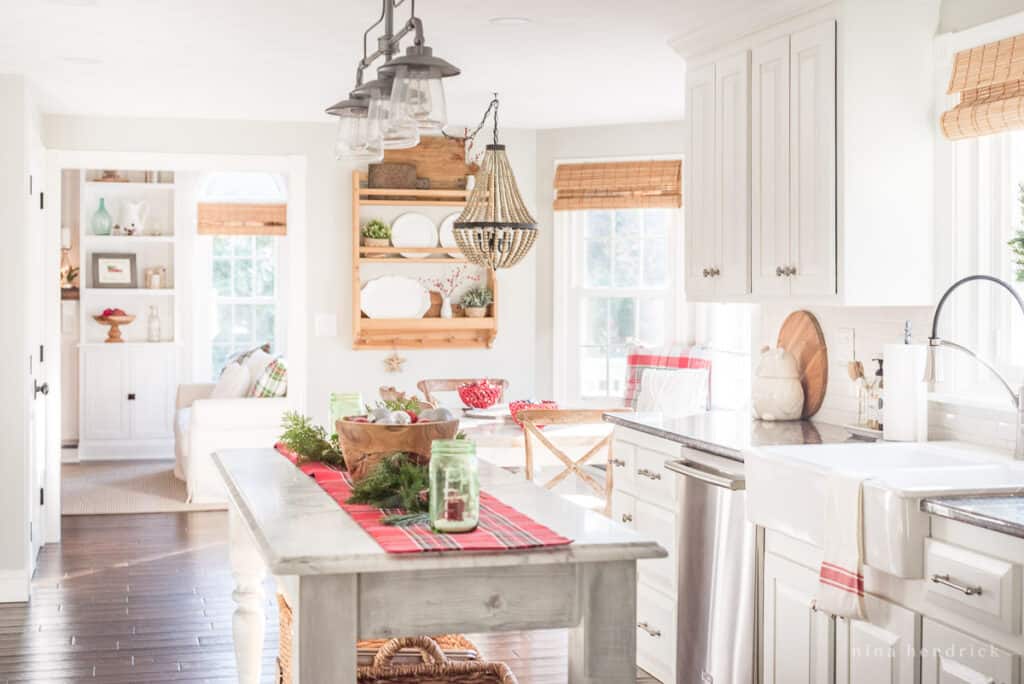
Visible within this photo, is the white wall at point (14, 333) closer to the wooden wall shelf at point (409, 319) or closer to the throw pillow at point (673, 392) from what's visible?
the wooden wall shelf at point (409, 319)

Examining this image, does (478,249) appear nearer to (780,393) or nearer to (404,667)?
(780,393)

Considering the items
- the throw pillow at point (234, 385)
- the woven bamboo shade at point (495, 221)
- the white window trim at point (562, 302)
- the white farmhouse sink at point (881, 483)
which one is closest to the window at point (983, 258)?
the white farmhouse sink at point (881, 483)

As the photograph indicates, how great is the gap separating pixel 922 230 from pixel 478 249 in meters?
2.56

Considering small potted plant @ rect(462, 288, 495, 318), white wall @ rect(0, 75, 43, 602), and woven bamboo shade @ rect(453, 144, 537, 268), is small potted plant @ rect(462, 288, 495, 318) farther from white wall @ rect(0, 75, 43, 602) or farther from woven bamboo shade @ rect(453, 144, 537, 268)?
white wall @ rect(0, 75, 43, 602)

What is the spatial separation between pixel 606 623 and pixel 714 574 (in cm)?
158

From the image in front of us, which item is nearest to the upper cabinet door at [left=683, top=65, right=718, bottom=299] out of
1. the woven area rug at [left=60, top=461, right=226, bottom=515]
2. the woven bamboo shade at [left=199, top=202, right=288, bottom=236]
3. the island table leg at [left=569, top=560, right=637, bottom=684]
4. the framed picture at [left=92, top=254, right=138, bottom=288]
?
the island table leg at [left=569, top=560, right=637, bottom=684]

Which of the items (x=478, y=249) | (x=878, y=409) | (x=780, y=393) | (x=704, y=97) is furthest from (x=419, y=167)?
(x=878, y=409)

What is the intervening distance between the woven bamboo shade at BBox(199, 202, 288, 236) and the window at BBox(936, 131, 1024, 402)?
6.98 meters

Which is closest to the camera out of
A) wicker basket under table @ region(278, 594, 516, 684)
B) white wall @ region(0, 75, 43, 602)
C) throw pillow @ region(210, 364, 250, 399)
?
wicker basket under table @ region(278, 594, 516, 684)

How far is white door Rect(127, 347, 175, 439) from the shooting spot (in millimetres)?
9641

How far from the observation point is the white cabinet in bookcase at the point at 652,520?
4121mm

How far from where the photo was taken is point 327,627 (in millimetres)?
2137

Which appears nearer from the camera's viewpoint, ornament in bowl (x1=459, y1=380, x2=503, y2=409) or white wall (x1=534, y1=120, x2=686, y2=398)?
ornament in bowl (x1=459, y1=380, x2=503, y2=409)

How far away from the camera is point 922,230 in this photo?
3879mm
